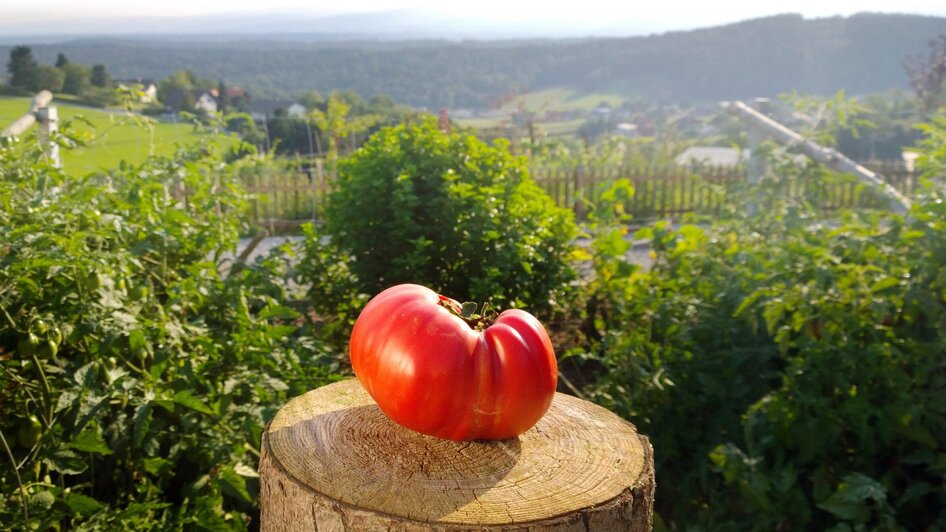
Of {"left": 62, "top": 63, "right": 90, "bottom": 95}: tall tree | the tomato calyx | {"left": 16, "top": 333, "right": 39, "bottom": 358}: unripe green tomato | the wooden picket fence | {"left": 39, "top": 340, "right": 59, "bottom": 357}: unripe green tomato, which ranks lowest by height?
the wooden picket fence

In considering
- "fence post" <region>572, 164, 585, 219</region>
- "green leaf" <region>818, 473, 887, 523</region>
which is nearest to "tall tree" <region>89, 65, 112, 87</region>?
"green leaf" <region>818, 473, 887, 523</region>

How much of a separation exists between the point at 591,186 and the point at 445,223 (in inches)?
388

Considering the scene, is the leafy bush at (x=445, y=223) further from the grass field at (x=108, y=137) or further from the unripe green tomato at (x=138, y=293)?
the unripe green tomato at (x=138, y=293)

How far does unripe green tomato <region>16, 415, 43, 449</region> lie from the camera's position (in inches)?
89.8

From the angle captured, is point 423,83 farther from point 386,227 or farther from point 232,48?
point 386,227

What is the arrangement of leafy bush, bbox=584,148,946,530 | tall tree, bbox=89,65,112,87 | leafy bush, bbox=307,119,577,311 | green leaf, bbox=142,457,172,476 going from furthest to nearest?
tall tree, bbox=89,65,112,87
leafy bush, bbox=307,119,577,311
leafy bush, bbox=584,148,946,530
green leaf, bbox=142,457,172,476

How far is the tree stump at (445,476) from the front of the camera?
1.49 meters

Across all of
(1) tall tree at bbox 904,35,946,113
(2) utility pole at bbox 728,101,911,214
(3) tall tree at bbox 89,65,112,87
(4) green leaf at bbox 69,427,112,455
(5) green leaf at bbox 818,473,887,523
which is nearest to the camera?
(4) green leaf at bbox 69,427,112,455

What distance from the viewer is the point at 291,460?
5.49 ft

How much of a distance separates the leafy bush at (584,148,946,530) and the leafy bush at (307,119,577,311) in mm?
834

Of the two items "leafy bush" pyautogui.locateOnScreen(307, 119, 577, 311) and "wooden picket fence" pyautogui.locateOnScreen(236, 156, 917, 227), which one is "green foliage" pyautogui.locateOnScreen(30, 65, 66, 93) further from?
"wooden picket fence" pyautogui.locateOnScreen(236, 156, 917, 227)

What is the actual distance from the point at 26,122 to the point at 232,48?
119 feet

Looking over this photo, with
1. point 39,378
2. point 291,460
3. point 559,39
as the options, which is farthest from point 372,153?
point 559,39

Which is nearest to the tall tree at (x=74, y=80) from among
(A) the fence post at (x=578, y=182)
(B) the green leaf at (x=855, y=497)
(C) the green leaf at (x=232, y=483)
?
(C) the green leaf at (x=232, y=483)
